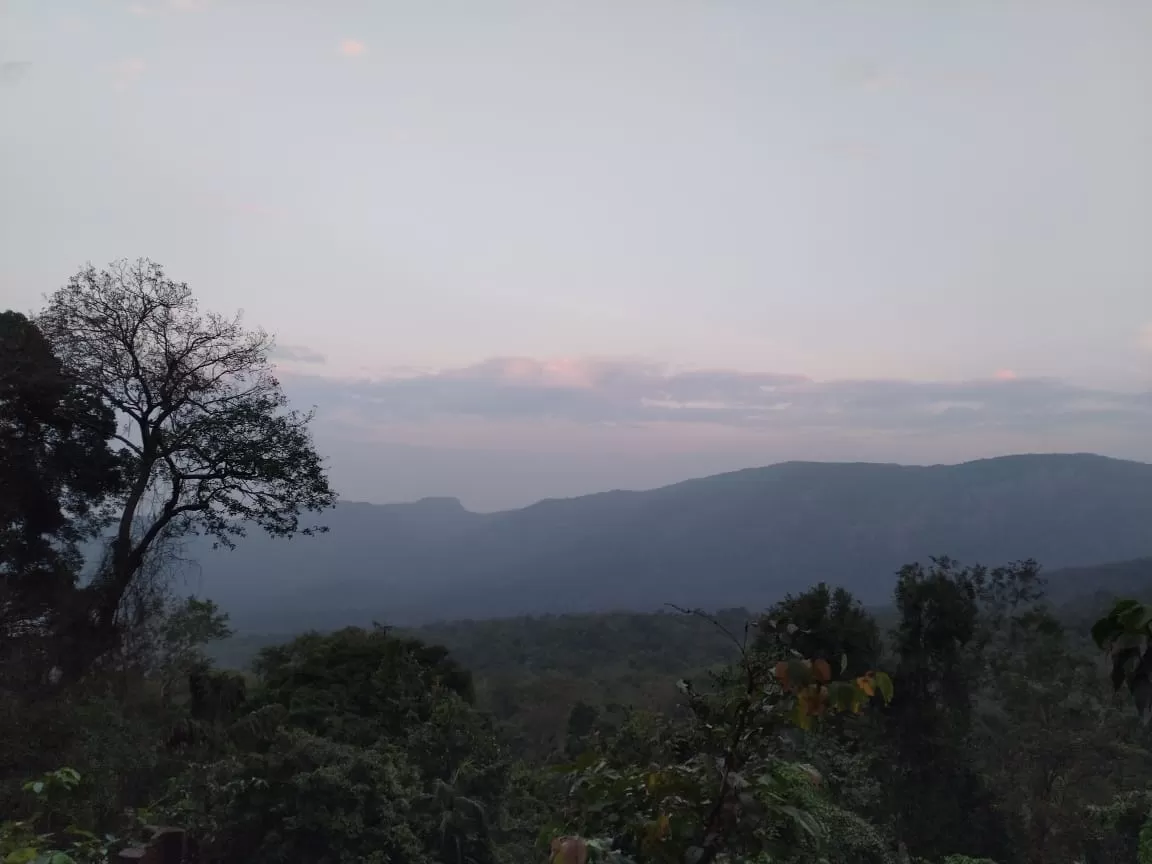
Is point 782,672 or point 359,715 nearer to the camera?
point 782,672

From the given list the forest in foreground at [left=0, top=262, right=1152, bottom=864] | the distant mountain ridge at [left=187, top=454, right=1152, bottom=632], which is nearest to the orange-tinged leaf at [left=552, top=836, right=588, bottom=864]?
the forest in foreground at [left=0, top=262, right=1152, bottom=864]

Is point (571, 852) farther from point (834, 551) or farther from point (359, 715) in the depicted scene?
point (834, 551)

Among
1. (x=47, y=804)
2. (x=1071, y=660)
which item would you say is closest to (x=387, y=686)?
(x=47, y=804)

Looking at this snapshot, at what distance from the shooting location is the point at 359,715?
1505cm

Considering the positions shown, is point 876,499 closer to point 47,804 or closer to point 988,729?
point 988,729

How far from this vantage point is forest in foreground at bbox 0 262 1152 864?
2.67 metres

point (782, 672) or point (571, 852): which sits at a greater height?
point (782, 672)

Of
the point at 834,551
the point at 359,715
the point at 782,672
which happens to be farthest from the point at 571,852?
the point at 834,551

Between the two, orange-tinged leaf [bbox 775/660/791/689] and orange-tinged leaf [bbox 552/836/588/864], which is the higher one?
orange-tinged leaf [bbox 775/660/791/689]

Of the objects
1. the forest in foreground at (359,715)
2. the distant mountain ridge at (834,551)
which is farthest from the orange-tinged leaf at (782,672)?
the distant mountain ridge at (834,551)

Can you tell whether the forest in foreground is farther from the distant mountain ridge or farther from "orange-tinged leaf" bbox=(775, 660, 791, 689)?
the distant mountain ridge

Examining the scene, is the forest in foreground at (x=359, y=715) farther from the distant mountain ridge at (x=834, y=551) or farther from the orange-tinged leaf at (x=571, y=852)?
the distant mountain ridge at (x=834, y=551)

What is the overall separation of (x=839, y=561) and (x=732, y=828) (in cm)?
18368

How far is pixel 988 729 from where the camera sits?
26297mm
